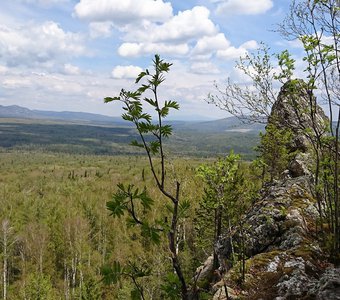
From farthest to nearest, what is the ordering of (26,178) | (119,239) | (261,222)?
(26,178)
(119,239)
(261,222)

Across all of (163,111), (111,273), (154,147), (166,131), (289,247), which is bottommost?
Answer: (289,247)

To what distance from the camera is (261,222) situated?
521 inches

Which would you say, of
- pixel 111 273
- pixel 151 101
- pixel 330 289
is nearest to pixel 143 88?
pixel 151 101

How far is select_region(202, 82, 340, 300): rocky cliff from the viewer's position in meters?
7.69

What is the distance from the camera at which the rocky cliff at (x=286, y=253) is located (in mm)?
7693

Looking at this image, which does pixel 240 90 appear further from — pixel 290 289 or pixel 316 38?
pixel 290 289

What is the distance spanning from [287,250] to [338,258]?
7.16 feet

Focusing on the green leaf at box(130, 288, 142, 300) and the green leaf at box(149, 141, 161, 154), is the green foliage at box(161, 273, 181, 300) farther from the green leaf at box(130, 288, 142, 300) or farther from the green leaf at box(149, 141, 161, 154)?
the green leaf at box(149, 141, 161, 154)

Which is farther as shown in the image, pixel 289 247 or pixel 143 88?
pixel 289 247

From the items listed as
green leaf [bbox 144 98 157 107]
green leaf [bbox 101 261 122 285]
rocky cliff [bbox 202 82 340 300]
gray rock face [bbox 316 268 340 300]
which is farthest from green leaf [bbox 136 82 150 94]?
gray rock face [bbox 316 268 340 300]

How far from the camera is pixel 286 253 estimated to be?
10.2 m

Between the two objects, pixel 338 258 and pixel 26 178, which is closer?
pixel 338 258

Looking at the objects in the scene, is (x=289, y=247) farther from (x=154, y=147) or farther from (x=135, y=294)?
(x=154, y=147)

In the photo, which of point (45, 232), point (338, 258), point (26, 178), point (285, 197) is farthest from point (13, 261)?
point (26, 178)
